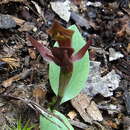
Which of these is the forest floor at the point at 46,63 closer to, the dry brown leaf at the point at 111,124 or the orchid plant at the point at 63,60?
the dry brown leaf at the point at 111,124

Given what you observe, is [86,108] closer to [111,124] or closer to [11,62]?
[111,124]

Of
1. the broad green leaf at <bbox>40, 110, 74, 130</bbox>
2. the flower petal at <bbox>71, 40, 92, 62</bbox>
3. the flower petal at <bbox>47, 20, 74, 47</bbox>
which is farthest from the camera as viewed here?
the broad green leaf at <bbox>40, 110, 74, 130</bbox>

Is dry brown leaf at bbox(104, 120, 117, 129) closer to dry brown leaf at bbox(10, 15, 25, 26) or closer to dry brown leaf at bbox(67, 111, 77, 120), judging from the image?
dry brown leaf at bbox(67, 111, 77, 120)

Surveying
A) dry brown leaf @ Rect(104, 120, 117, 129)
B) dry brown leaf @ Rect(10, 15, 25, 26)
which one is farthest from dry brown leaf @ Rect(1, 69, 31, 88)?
dry brown leaf @ Rect(104, 120, 117, 129)

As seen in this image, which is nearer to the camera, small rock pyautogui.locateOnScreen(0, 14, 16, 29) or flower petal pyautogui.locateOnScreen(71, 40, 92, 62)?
flower petal pyautogui.locateOnScreen(71, 40, 92, 62)

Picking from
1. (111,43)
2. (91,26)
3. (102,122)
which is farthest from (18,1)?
(102,122)

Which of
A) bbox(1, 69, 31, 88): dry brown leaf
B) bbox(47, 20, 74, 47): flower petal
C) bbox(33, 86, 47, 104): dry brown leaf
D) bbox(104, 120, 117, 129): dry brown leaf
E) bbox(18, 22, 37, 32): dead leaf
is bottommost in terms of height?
bbox(104, 120, 117, 129): dry brown leaf

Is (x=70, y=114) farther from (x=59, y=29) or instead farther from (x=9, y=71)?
(x=59, y=29)
